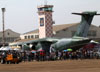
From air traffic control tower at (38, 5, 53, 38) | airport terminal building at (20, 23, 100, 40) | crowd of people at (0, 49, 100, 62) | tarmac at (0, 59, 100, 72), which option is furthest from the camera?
airport terminal building at (20, 23, 100, 40)

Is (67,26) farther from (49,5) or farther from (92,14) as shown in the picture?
(92,14)

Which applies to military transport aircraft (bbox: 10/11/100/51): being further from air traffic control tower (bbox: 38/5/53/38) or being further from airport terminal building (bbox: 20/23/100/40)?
airport terminal building (bbox: 20/23/100/40)

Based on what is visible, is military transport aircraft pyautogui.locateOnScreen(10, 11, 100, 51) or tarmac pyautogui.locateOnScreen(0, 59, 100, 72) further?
military transport aircraft pyautogui.locateOnScreen(10, 11, 100, 51)

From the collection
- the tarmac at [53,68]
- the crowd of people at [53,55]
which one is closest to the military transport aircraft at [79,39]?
the crowd of people at [53,55]

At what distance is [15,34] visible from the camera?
13150 cm

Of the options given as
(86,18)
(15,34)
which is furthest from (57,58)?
(15,34)

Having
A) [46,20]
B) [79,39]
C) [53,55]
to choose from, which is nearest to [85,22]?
[79,39]

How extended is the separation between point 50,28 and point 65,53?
42.6 meters

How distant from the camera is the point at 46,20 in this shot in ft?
290

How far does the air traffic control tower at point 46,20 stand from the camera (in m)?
88.4

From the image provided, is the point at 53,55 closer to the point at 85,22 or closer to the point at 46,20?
the point at 85,22

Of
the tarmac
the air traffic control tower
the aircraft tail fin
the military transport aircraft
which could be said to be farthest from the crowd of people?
the air traffic control tower

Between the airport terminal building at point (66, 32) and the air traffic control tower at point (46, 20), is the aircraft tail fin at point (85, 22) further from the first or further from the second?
the airport terminal building at point (66, 32)

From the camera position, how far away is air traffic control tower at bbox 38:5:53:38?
A: 88.4 m
